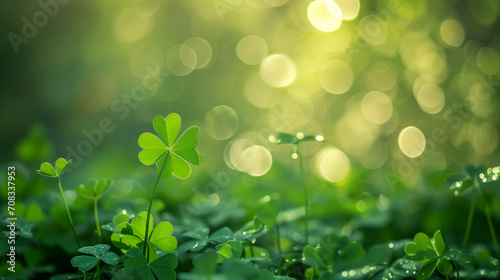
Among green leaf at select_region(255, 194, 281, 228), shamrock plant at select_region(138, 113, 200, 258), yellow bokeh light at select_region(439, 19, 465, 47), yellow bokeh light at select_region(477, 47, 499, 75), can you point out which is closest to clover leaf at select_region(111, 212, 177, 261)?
shamrock plant at select_region(138, 113, 200, 258)

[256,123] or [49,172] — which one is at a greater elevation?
[256,123]

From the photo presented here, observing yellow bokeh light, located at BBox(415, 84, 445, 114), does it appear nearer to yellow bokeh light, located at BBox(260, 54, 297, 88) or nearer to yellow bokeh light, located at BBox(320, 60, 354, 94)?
yellow bokeh light, located at BBox(320, 60, 354, 94)

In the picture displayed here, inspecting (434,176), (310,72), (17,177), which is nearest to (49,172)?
(17,177)

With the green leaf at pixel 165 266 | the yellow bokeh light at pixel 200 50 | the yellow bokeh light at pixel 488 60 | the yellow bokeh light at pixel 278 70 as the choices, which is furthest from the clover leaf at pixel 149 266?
the yellow bokeh light at pixel 200 50

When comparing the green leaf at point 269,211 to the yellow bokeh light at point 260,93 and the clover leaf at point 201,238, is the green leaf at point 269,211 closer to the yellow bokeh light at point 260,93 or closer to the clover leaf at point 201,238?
the clover leaf at point 201,238

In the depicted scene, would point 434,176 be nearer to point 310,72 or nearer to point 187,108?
point 310,72
